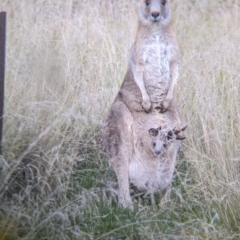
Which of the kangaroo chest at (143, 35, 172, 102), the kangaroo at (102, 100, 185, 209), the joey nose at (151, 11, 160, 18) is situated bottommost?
the kangaroo at (102, 100, 185, 209)

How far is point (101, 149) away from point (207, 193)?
1.21 meters

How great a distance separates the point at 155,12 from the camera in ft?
21.2

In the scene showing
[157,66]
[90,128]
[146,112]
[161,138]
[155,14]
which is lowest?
[90,128]

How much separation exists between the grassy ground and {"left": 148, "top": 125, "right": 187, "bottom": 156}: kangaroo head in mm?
202

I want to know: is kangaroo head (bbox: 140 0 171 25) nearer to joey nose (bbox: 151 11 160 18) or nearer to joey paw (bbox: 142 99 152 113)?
joey nose (bbox: 151 11 160 18)

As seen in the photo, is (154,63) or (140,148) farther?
(154,63)

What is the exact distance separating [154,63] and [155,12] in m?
0.40

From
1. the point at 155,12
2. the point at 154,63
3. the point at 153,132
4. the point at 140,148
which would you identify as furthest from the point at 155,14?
the point at 140,148

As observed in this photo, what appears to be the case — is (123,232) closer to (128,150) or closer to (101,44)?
(128,150)

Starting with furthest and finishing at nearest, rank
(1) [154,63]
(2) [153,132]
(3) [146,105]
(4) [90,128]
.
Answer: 1. (4) [90,128]
2. (1) [154,63]
3. (3) [146,105]
4. (2) [153,132]

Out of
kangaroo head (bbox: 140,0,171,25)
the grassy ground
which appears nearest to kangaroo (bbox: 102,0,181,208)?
kangaroo head (bbox: 140,0,171,25)

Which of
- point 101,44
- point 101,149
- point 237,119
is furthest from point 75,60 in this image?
point 237,119

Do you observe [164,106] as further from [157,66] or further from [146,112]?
[157,66]

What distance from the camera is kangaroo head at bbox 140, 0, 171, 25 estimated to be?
21.3ft
